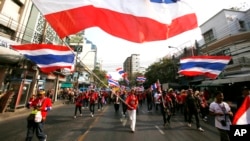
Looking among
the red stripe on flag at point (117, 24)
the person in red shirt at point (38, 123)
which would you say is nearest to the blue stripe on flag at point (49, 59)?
the person in red shirt at point (38, 123)

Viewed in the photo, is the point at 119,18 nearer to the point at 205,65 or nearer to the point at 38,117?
the point at 38,117

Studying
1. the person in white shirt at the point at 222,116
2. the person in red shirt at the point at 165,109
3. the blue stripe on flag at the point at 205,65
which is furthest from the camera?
the person in red shirt at the point at 165,109

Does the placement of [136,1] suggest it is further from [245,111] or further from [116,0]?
[245,111]

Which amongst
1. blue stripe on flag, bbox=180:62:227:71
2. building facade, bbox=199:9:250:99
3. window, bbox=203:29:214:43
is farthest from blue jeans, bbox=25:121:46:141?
window, bbox=203:29:214:43

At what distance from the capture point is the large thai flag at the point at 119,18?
4.31 m

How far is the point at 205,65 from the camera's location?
404 inches

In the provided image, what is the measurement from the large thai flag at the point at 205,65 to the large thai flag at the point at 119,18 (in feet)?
17.9

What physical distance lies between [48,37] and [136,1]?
24155mm

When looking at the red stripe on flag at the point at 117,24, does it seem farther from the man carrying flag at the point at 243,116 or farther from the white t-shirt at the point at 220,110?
the man carrying flag at the point at 243,116

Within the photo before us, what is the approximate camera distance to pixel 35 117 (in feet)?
18.9

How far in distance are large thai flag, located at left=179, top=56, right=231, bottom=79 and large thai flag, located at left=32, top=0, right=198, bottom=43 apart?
546cm

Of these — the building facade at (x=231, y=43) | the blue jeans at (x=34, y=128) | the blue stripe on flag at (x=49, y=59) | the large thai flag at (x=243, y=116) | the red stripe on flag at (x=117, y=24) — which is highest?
the building facade at (x=231, y=43)

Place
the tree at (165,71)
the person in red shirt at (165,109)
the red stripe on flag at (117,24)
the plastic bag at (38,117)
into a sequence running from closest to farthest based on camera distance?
the red stripe on flag at (117,24), the plastic bag at (38,117), the person in red shirt at (165,109), the tree at (165,71)

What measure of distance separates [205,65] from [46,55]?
8.00 meters
